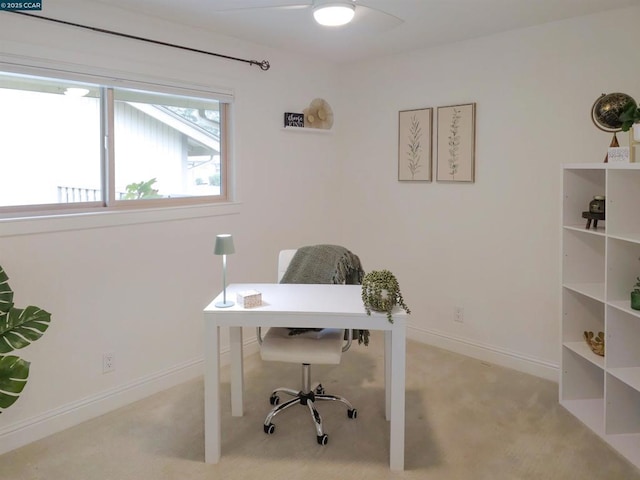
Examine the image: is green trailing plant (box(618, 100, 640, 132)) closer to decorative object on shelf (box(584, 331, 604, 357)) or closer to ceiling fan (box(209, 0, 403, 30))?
decorative object on shelf (box(584, 331, 604, 357))

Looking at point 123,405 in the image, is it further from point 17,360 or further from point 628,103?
point 628,103

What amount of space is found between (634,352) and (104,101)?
10.6 feet

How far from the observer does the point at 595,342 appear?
2.84 metres

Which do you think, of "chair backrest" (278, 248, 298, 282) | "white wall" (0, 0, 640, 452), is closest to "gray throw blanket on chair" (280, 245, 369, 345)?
"chair backrest" (278, 248, 298, 282)

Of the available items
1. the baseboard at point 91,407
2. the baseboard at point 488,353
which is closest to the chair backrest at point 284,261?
the baseboard at point 91,407

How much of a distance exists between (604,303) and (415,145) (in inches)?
73.9

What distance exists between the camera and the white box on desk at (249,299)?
2430 millimetres

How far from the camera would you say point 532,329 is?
3486 mm

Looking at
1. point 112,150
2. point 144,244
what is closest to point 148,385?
point 144,244

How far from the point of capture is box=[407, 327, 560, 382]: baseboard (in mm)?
3416

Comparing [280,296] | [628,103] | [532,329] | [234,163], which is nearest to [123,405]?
[280,296]

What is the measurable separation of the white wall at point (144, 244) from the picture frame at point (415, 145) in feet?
2.41

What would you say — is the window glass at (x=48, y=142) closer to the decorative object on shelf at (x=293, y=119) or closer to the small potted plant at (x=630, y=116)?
the decorative object on shelf at (x=293, y=119)

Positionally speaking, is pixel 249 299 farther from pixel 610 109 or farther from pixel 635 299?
pixel 610 109
